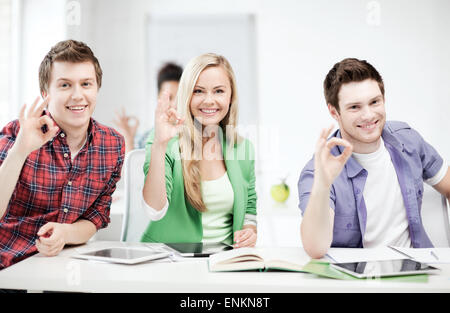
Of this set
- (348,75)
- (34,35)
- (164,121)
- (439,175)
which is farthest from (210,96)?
(34,35)

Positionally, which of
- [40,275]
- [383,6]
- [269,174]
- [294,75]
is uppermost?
[383,6]

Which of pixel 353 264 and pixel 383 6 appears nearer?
pixel 353 264

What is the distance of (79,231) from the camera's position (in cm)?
122

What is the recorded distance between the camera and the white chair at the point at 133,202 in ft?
5.11

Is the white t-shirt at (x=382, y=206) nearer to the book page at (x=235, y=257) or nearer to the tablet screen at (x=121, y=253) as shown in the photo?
the book page at (x=235, y=257)

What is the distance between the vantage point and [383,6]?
64.4 inches

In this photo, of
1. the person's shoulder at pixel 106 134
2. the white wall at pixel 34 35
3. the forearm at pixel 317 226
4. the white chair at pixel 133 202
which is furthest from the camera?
the white wall at pixel 34 35

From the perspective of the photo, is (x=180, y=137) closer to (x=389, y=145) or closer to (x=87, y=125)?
(x=87, y=125)

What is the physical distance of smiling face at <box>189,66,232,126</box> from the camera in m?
1.36

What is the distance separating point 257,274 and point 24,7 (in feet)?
6.96

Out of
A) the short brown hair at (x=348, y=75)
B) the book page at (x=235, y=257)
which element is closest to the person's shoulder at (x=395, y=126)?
the short brown hair at (x=348, y=75)

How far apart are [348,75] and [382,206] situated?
0.42 meters

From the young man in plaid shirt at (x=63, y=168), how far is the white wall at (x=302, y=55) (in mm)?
1038

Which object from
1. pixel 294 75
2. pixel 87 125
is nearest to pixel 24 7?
pixel 87 125
